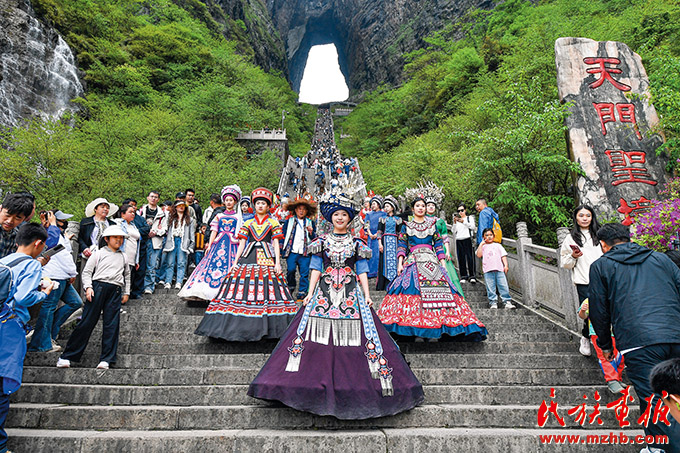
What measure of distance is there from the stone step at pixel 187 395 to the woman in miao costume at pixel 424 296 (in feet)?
2.58

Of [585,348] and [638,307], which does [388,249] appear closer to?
[585,348]

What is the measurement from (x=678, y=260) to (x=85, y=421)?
17.9 feet

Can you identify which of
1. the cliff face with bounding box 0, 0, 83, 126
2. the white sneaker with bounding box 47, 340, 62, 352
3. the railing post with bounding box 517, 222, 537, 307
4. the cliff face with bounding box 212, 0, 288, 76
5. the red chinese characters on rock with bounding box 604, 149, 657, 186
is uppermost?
the cliff face with bounding box 212, 0, 288, 76

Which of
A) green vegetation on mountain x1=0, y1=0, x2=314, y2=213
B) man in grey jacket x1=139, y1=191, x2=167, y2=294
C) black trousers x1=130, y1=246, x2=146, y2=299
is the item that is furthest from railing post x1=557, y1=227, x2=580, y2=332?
green vegetation on mountain x1=0, y1=0, x2=314, y2=213

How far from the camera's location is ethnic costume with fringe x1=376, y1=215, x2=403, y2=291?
21.3 ft

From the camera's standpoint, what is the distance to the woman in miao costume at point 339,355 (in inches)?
112

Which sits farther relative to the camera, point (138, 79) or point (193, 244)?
point (138, 79)

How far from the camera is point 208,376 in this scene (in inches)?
143

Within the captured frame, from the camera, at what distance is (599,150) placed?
7859mm

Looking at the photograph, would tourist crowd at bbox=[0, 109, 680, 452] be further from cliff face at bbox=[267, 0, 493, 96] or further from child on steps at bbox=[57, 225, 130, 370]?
cliff face at bbox=[267, 0, 493, 96]

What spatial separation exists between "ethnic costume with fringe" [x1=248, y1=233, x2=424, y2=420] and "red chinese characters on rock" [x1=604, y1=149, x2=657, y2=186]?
7384 mm

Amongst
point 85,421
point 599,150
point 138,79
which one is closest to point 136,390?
point 85,421

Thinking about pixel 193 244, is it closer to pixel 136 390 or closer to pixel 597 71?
pixel 136 390

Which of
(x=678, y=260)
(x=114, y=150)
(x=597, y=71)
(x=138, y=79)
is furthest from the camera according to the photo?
(x=138, y=79)
